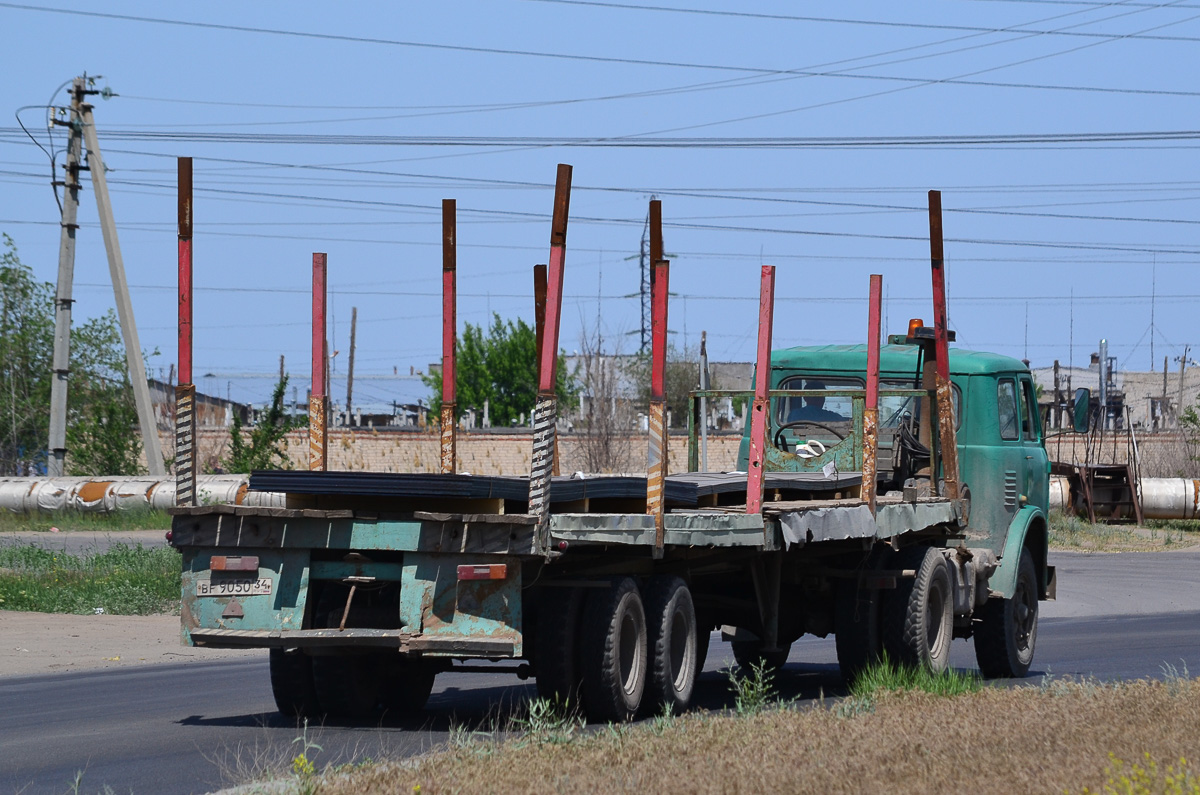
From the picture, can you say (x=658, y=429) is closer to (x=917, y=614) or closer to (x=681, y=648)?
(x=681, y=648)

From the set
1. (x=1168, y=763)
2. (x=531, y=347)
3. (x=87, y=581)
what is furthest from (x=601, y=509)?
(x=531, y=347)

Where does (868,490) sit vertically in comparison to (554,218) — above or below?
below

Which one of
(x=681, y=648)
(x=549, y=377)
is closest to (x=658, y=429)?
(x=549, y=377)

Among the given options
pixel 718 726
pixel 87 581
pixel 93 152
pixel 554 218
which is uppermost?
pixel 93 152

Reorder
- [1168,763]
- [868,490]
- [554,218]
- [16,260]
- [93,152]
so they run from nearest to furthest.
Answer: [1168,763]
[554,218]
[868,490]
[93,152]
[16,260]

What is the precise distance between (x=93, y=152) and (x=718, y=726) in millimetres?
26676

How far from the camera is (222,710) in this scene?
9.56m

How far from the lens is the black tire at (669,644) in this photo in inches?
329

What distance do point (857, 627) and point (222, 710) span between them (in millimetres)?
4385

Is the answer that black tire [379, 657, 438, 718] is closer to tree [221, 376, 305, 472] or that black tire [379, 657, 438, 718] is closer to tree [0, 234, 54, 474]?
tree [221, 376, 305, 472]

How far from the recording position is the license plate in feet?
26.2

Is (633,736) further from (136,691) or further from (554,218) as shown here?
(136,691)

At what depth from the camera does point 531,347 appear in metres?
82.4

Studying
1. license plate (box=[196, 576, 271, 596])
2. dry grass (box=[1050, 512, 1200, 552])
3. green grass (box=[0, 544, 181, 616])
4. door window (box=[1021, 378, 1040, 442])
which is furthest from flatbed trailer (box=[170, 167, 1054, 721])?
dry grass (box=[1050, 512, 1200, 552])
